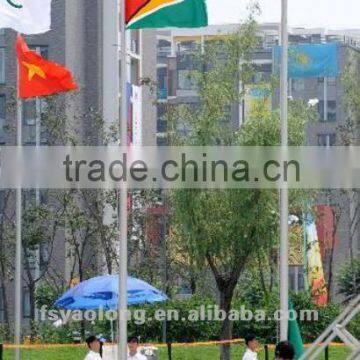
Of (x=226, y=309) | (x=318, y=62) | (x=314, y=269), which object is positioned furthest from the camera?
(x=318, y=62)

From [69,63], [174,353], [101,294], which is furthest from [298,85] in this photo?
[101,294]

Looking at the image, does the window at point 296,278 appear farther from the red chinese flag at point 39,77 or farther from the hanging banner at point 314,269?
the red chinese flag at point 39,77

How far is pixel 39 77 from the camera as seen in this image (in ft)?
74.2

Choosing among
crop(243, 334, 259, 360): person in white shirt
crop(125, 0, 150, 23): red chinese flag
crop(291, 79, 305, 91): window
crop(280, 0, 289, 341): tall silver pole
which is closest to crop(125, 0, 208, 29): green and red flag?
crop(125, 0, 150, 23): red chinese flag

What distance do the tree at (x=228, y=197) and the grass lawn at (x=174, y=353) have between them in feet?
2.00

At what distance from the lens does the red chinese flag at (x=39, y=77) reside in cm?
2194

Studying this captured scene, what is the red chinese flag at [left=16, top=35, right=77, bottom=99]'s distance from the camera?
864 inches

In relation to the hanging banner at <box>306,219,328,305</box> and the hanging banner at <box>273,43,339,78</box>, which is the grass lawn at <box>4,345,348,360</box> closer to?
the hanging banner at <box>306,219,328,305</box>

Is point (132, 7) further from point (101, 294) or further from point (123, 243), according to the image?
point (101, 294)

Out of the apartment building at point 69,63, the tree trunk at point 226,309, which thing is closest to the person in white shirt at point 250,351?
the tree trunk at point 226,309

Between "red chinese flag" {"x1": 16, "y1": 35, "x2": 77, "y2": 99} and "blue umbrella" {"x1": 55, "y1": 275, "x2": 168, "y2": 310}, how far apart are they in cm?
332

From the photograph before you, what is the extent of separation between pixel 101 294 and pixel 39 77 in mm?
3755

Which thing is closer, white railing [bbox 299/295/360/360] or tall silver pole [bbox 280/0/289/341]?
white railing [bbox 299/295/360/360]

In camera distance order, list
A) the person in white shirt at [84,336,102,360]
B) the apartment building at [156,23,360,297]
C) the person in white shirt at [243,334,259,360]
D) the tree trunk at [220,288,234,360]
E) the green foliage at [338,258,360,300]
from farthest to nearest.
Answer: the apartment building at [156,23,360,297], the green foliage at [338,258,360,300], the tree trunk at [220,288,234,360], the person in white shirt at [243,334,259,360], the person in white shirt at [84,336,102,360]
